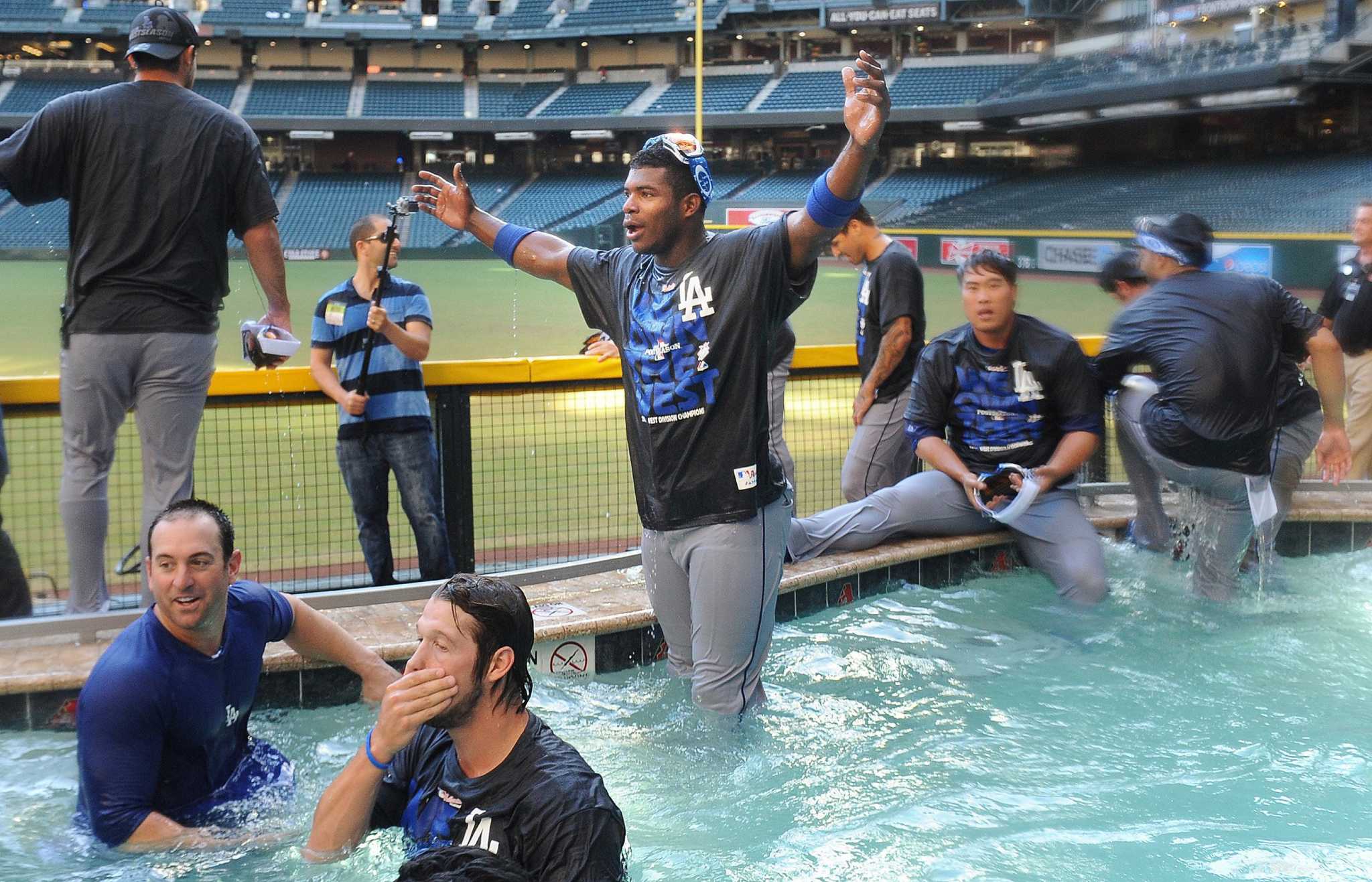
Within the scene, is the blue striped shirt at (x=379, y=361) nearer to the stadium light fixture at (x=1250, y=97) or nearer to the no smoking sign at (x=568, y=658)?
the no smoking sign at (x=568, y=658)

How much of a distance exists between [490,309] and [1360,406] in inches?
676

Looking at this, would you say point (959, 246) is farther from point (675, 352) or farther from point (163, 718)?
point (163, 718)

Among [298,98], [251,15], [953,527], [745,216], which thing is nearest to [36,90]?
[251,15]

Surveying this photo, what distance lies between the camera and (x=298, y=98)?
151 feet

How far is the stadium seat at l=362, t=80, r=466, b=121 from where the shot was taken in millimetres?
45938

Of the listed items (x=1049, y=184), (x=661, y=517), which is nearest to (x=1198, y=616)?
(x=661, y=517)

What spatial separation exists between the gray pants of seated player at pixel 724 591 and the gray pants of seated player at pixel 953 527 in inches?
69.4

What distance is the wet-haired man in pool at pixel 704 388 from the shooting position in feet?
10.7

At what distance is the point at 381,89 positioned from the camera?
1866 inches

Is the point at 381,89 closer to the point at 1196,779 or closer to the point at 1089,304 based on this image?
the point at 1089,304

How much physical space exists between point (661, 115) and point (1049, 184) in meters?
14.4

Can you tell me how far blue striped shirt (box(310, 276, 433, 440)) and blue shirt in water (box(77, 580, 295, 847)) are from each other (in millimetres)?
1891

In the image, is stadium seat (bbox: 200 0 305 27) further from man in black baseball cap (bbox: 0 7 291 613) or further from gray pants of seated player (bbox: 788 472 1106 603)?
man in black baseball cap (bbox: 0 7 291 613)

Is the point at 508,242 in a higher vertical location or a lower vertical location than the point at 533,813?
higher
